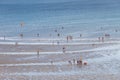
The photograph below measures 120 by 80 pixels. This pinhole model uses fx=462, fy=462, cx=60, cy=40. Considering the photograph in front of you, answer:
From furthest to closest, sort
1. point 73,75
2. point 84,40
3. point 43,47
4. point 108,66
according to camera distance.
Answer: point 84,40
point 43,47
point 108,66
point 73,75

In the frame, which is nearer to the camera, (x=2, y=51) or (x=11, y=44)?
(x=2, y=51)

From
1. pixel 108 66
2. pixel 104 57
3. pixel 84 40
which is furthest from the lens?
pixel 84 40

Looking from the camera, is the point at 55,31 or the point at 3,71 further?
the point at 55,31

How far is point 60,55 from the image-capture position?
5438 centimetres

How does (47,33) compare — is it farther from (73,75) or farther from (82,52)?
(73,75)

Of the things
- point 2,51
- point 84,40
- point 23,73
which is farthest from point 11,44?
point 23,73

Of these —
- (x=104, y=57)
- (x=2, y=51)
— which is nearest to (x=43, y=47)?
(x=2, y=51)

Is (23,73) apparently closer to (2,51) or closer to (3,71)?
(3,71)

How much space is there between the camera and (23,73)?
44.3 m

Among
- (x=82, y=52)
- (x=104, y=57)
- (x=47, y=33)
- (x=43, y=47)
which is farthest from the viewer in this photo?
(x=47, y=33)

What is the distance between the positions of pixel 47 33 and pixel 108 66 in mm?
33805

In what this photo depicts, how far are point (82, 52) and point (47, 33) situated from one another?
2406cm

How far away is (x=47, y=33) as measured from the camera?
79.4 metres

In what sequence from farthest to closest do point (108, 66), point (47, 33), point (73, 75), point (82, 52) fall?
point (47, 33) < point (82, 52) < point (108, 66) < point (73, 75)
